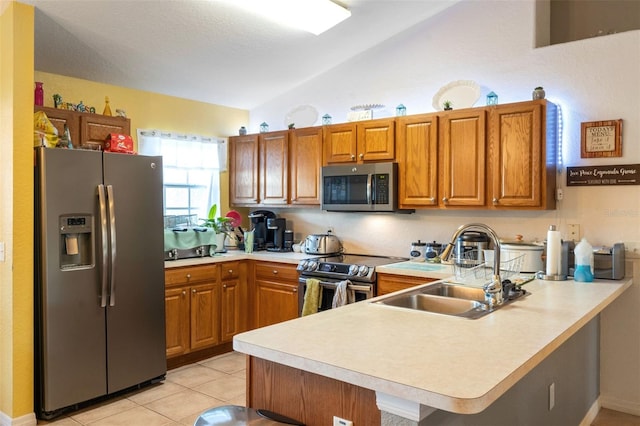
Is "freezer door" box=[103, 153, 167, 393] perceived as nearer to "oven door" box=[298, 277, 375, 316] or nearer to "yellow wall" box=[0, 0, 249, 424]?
"yellow wall" box=[0, 0, 249, 424]

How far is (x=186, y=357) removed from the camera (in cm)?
422

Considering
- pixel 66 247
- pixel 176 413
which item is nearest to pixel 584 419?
pixel 176 413

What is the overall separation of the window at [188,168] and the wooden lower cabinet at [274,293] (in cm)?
99

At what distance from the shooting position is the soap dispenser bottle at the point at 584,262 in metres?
2.98

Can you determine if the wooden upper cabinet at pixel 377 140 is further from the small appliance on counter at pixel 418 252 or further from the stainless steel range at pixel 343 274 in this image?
the stainless steel range at pixel 343 274

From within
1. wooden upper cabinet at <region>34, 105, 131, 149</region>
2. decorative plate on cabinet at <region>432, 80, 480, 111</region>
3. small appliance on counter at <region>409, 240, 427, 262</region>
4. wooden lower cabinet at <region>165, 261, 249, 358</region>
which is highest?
decorative plate on cabinet at <region>432, 80, 480, 111</region>

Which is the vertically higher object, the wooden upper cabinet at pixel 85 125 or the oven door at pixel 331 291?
the wooden upper cabinet at pixel 85 125

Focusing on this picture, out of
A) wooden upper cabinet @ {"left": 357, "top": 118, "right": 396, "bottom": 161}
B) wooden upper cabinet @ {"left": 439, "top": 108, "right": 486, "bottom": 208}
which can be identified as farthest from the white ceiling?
wooden upper cabinet @ {"left": 439, "top": 108, "right": 486, "bottom": 208}

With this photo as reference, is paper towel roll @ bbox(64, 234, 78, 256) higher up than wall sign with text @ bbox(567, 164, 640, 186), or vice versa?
wall sign with text @ bbox(567, 164, 640, 186)

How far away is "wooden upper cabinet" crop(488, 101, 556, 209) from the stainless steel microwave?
791mm

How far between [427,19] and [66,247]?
3.29 m

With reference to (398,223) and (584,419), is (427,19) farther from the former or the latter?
(584,419)

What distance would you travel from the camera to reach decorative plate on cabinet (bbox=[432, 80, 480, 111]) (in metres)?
3.83

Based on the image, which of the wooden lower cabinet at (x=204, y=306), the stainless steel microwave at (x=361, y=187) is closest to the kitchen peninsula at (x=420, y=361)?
the stainless steel microwave at (x=361, y=187)
